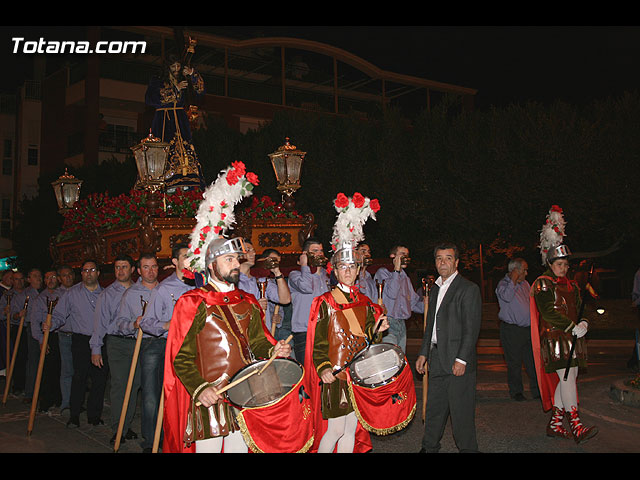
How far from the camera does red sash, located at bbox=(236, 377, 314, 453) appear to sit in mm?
4832

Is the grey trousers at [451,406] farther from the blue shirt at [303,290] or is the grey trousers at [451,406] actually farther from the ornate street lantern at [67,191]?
the ornate street lantern at [67,191]

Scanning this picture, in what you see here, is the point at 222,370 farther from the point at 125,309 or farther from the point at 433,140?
the point at 433,140

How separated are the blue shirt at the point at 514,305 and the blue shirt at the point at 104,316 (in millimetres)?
5921

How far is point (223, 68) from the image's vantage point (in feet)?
127

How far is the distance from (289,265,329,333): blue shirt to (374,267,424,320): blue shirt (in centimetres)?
149

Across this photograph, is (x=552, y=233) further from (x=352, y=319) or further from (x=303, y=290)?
(x=352, y=319)

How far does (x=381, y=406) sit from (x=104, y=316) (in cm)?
443

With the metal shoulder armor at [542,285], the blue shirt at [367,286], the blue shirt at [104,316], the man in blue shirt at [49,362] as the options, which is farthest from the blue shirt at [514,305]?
the man in blue shirt at [49,362]

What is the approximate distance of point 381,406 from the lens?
5887 millimetres

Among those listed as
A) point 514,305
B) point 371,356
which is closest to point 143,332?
point 371,356

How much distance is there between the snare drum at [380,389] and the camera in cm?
571

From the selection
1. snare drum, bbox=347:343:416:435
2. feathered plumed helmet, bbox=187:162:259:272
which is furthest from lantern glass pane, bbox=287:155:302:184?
snare drum, bbox=347:343:416:435

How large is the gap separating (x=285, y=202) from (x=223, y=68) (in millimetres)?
28656

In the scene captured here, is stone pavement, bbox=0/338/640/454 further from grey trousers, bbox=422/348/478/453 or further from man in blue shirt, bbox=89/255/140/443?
grey trousers, bbox=422/348/478/453
